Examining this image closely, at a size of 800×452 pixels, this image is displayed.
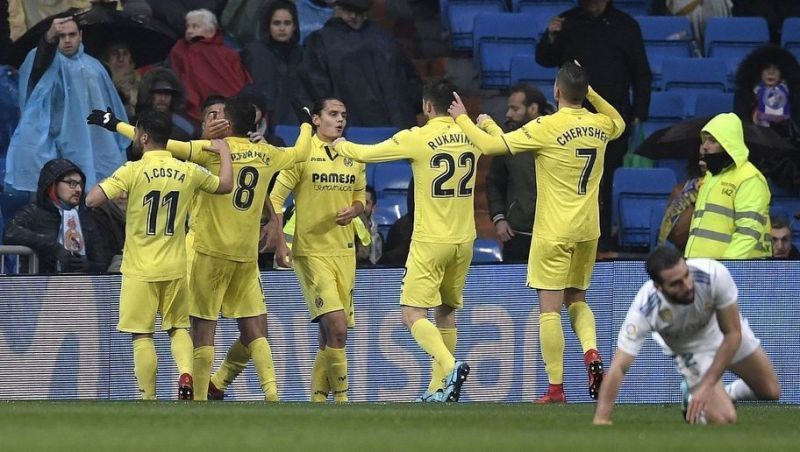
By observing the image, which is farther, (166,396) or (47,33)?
(47,33)

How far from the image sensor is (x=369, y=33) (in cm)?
1822

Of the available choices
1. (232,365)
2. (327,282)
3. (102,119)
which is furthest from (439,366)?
(102,119)

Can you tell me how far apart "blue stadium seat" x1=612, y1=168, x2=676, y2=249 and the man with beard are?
2.41 meters

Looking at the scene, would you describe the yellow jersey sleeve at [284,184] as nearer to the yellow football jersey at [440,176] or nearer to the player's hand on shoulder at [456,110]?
the yellow football jersey at [440,176]

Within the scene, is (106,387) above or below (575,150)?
below

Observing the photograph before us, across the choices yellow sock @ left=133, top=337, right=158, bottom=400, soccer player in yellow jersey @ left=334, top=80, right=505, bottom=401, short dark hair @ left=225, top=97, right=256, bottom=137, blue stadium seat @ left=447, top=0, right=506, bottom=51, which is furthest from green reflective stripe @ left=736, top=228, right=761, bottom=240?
blue stadium seat @ left=447, top=0, right=506, bottom=51

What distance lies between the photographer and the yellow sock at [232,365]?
45.6ft

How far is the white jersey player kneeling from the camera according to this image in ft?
32.3

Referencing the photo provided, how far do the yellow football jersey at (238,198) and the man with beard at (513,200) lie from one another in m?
2.16

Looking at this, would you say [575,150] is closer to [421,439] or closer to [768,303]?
[768,303]

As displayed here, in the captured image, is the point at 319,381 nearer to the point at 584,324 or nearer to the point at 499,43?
the point at 584,324

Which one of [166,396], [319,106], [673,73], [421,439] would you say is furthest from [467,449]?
[673,73]

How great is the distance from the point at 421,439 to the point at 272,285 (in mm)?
6038

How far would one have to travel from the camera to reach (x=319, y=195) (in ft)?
45.2
